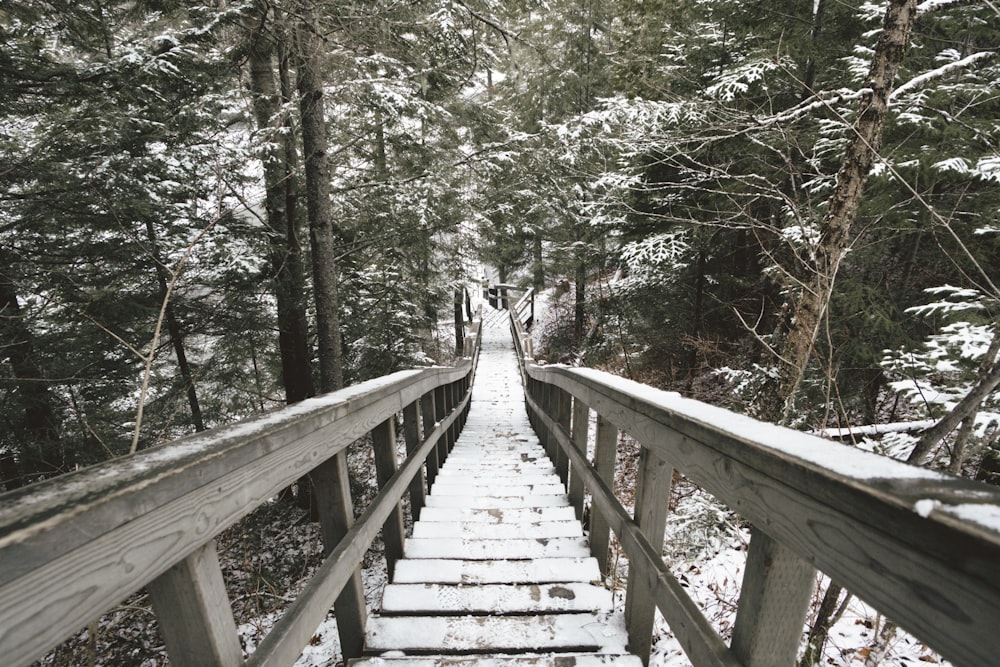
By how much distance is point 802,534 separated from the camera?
0.94m

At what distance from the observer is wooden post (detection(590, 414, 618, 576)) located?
102 inches

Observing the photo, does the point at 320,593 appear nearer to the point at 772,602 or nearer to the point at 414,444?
the point at 772,602

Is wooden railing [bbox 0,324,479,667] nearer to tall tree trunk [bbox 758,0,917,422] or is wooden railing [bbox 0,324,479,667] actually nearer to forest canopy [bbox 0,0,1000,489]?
forest canopy [bbox 0,0,1000,489]

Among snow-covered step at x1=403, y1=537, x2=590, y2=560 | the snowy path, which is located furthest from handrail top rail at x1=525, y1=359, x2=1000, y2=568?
snow-covered step at x1=403, y1=537, x2=590, y2=560

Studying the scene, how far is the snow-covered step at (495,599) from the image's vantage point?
7.43 ft

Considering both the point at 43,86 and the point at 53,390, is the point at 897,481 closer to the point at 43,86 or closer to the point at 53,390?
the point at 43,86

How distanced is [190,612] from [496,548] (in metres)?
2.13

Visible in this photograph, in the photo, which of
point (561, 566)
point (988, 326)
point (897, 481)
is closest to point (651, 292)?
point (988, 326)

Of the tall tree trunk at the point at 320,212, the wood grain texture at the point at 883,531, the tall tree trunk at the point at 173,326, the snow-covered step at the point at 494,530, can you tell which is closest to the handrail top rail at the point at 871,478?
the wood grain texture at the point at 883,531

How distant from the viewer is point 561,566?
2.61 m

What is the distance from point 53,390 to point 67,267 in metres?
1.88

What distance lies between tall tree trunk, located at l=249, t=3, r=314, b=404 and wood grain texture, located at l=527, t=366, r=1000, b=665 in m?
6.71

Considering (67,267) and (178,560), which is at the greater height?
(67,267)

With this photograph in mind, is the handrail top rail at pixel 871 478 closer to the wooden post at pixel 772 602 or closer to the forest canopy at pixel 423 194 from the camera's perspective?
the wooden post at pixel 772 602
